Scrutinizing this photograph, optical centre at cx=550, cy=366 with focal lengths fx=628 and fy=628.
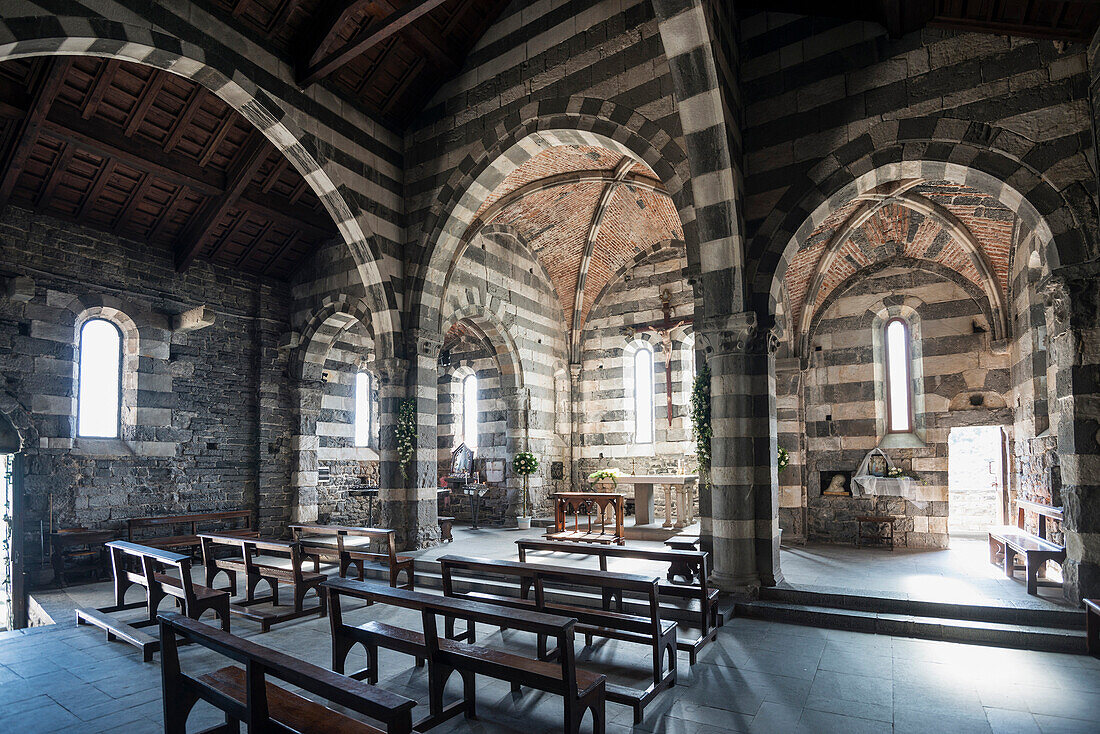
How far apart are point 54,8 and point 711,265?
263 inches

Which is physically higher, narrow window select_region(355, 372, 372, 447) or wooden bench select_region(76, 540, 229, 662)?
narrow window select_region(355, 372, 372, 447)

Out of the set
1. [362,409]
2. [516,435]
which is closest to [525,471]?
[516,435]

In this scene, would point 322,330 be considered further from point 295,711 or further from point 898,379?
point 898,379

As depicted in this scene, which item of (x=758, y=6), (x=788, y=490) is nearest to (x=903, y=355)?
(x=788, y=490)

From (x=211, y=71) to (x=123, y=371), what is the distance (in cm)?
513

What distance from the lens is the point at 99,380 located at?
9.55 metres

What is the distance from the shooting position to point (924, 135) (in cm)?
610

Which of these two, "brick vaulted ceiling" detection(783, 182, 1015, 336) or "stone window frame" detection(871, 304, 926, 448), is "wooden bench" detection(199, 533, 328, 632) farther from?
"stone window frame" detection(871, 304, 926, 448)

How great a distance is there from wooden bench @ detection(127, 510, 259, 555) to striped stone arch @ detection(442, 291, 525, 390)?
4.85 metres

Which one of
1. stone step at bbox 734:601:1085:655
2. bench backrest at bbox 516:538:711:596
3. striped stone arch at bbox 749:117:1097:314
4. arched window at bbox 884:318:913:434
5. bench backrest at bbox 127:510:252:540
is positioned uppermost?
striped stone arch at bbox 749:117:1097:314

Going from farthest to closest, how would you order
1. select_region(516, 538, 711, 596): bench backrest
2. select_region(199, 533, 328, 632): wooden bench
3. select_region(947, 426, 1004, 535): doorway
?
select_region(947, 426, 1004, 535): doorway < select_region(199, 533, 328, 632): wooden bench < select_region(516, 538, 711, 596): bench backrest

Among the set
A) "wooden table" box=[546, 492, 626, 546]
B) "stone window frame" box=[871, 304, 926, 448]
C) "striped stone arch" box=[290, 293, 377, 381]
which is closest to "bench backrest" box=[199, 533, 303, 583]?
"wooden table" box=[546, 492, 626, 546]

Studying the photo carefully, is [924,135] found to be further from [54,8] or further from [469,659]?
[54,8]

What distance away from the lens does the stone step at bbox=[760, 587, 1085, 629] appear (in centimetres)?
539
